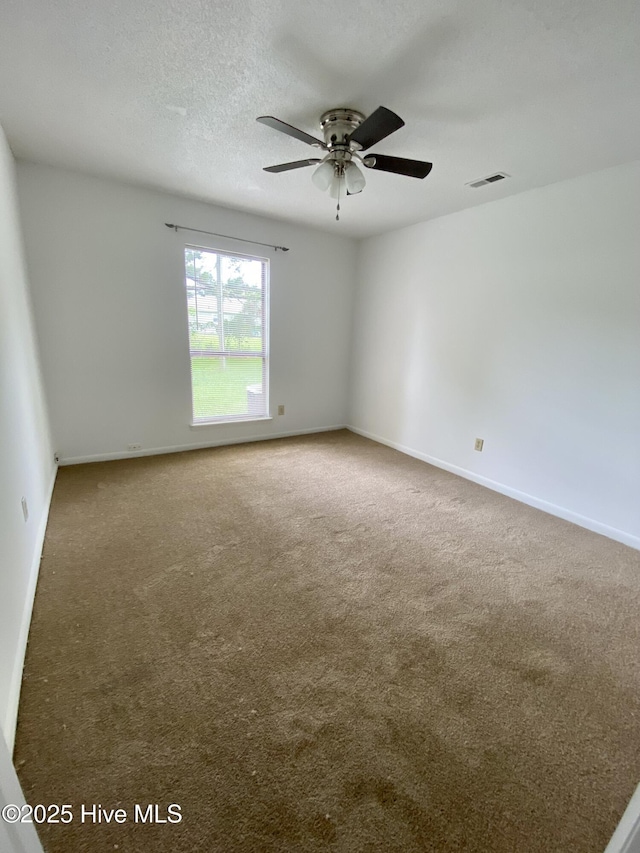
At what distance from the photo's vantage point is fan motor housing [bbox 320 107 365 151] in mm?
1878

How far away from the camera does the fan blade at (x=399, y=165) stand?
184 cm

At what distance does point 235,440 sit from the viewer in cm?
413

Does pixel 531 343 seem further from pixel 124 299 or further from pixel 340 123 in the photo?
pixel 124 299

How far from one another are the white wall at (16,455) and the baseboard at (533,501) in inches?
132

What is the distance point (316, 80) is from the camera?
65.8 inches

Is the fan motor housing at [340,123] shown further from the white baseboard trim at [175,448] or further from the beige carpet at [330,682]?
the white baseboard trim at [175,448]

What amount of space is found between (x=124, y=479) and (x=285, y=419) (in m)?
1.97

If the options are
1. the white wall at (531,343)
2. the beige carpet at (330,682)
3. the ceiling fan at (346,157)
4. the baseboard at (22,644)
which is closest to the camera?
the beige carpet at (330,682)

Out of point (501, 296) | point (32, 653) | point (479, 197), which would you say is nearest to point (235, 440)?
point (32, 653)

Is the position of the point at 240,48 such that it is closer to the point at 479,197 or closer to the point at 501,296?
the point at 479,197

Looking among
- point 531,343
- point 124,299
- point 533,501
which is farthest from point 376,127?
point 533,501

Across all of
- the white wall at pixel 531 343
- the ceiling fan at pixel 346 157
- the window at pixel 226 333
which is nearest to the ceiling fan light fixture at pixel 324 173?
the ceiling fan at pixel 346 157

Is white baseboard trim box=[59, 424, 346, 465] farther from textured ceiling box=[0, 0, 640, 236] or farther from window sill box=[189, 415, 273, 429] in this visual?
textured ceiling box=[0, 0, 640, 236]

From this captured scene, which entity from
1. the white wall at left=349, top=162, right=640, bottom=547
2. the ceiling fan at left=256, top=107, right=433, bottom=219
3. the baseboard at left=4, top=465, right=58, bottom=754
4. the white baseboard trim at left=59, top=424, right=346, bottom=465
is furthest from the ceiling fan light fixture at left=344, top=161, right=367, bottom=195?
the white baseboard trim at left=59, top=424, right=346, bottom=465
